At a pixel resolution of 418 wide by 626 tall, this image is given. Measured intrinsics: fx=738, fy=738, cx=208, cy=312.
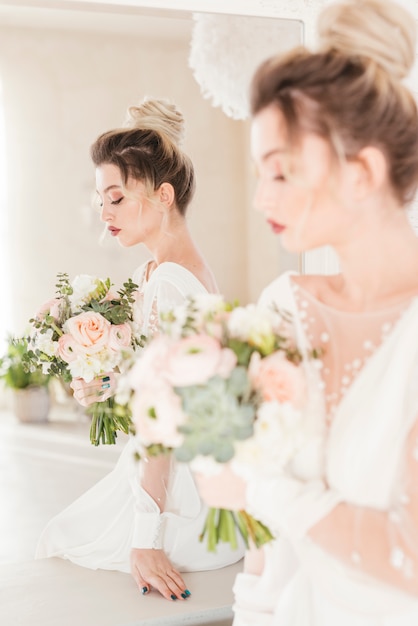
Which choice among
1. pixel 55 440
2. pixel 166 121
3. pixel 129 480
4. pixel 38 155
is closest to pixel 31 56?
pixel 38 155

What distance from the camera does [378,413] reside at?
121 centimetres

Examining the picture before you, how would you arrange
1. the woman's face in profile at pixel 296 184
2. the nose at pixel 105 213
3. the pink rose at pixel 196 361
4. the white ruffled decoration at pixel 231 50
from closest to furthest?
1. the pink rose at pixel 196 361
2. the woman's face in profile at pixel 296 184
3. the nose at pixel 105 213
4. the white ruffled decoration at pixel 231 50

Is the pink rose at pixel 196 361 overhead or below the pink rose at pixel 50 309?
below

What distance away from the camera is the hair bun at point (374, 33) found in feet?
4.09

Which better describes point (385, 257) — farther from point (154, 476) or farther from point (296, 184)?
point (154, 476)

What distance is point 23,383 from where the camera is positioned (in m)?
2.18

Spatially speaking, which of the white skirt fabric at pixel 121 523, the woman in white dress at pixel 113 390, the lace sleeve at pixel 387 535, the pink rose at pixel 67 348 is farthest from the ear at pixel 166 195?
the lace sleeve at pixel 387 535

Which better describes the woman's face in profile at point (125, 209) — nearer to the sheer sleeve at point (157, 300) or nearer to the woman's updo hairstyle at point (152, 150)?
the woman's updo hairstyle at point (152, 150)

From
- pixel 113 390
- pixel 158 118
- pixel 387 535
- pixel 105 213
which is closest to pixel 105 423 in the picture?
pixel 113 390

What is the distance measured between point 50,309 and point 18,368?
0.67 feet

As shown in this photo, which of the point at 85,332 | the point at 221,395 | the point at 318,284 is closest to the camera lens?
the point at 221,395

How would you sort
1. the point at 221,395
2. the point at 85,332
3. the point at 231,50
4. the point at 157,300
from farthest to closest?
the point at 231,50
the point at 157,300
the point at 85,332
the point at 221,395

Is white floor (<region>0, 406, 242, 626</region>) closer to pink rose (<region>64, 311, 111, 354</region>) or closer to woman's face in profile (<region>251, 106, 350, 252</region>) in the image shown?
pink rose (<region>64, 311, 111, 354</region>)

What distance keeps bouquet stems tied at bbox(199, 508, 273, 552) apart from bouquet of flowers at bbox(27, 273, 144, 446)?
80 centimetres
